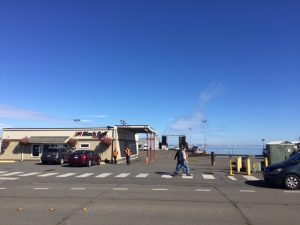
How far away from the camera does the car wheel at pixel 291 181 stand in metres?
15.3

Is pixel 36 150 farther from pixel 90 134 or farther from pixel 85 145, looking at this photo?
pixel 90 134

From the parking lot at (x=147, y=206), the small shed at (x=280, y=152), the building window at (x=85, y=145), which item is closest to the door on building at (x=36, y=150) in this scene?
the building window at (x=85, y=145)

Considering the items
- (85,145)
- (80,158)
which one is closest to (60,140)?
(85,145)

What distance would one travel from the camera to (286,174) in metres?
15.6

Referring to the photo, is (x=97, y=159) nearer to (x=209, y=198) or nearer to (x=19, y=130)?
(x=19, y=130)

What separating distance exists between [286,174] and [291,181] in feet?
1.07

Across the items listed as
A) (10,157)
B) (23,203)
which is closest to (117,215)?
(23,203)

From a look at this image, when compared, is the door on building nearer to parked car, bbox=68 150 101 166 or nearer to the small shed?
parked car, bbox=68 150 101 166

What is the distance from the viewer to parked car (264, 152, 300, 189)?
15421 mm

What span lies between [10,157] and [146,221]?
130 ft

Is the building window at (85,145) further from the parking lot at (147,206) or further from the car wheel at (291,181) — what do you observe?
the car wheel at (291,181)

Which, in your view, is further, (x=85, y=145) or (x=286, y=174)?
(x=85, y=145)

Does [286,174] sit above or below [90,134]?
below

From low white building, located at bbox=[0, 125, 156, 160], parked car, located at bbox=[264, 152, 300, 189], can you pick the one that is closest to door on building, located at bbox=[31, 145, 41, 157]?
low white building, located at bbox=[0, 125, 156, 160]
